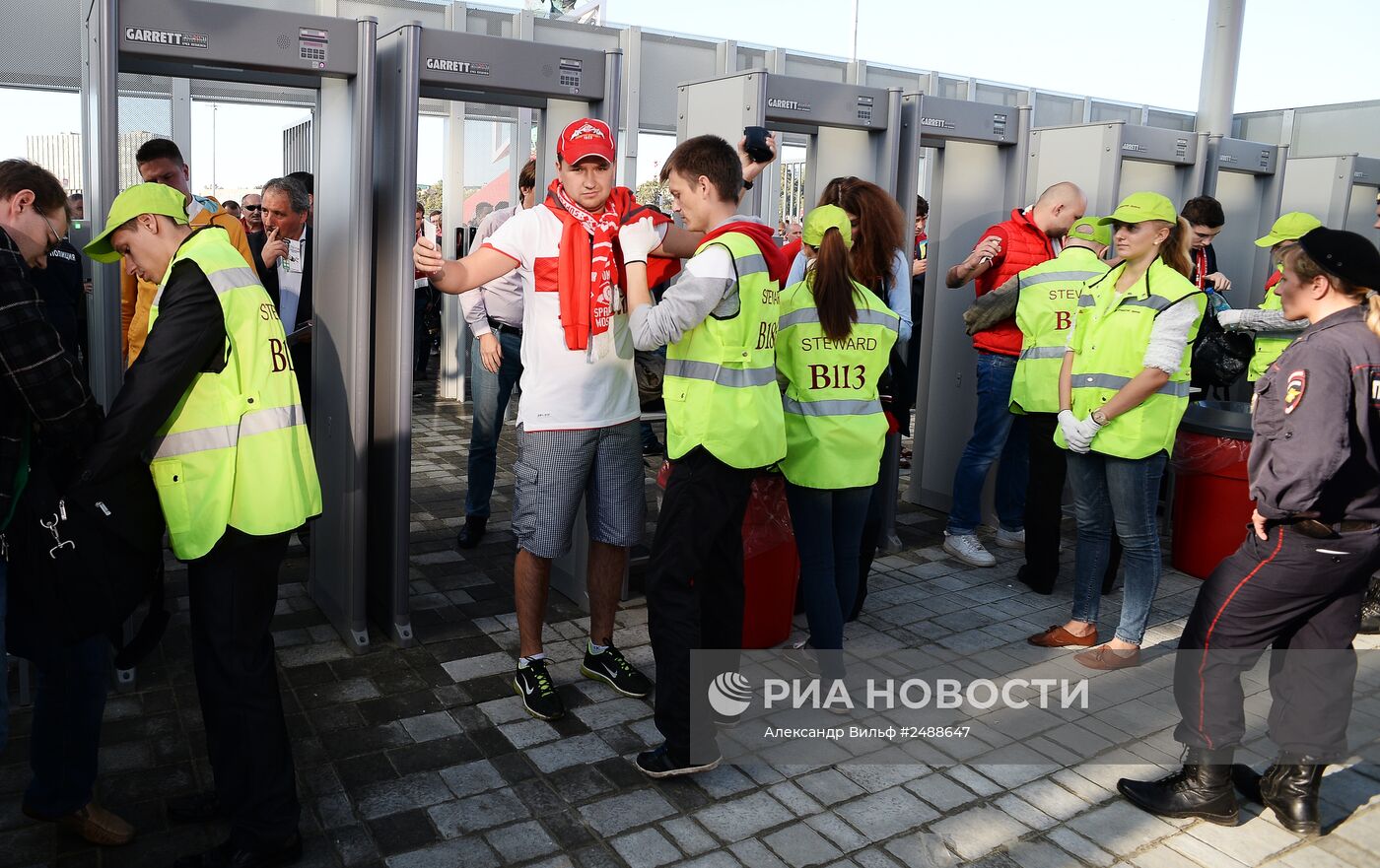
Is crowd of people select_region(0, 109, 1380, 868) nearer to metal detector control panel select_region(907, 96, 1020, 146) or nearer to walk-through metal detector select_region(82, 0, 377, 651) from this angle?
walk-through metal detector select_region(82, 0, 377, 651)

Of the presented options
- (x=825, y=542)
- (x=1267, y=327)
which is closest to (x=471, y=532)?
(x=825, y=542)

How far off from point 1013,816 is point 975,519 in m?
2.74

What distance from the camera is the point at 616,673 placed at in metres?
3.96

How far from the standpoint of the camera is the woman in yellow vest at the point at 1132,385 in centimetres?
408

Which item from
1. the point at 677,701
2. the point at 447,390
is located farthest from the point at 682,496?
the point at 447,390

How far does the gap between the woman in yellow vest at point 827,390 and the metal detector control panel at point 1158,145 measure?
140 inches

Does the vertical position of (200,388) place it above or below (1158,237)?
below

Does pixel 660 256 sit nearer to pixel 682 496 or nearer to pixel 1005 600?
pixel 682 496

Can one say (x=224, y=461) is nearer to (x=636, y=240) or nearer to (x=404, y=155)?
(x=636, y=240)

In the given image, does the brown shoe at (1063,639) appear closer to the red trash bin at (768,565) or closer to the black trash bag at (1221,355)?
the red trash bin at (768,565)

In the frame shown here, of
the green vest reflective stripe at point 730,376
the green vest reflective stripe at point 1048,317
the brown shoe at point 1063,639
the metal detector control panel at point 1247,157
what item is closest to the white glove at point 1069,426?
the green vest reflective stripe at point 1048,317

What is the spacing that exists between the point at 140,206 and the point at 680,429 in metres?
1.61

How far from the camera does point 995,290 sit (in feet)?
18.2

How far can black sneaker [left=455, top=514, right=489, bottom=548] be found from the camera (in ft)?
18.4
